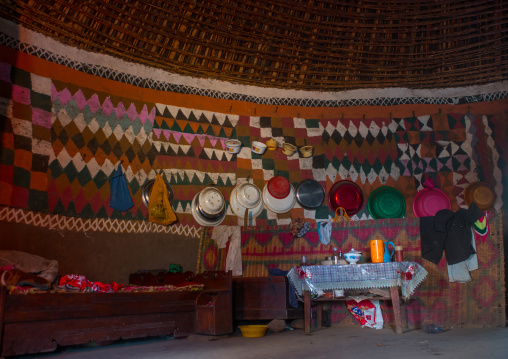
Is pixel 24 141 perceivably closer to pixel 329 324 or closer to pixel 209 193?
pixel 209 193

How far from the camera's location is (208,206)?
5.95 meters

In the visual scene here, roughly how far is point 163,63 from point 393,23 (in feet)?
11.4

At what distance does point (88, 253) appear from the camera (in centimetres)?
520

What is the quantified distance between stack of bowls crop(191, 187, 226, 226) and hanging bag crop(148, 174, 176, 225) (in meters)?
0.34

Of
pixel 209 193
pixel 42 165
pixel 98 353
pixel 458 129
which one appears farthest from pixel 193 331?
pixel 458 129

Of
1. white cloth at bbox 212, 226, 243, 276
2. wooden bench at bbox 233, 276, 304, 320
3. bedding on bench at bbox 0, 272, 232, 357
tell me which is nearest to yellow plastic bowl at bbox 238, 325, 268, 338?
bedding on bench at bbox 0, 272, 232, 357

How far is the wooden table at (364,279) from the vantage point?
14.1 feet

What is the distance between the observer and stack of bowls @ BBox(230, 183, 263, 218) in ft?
20.3

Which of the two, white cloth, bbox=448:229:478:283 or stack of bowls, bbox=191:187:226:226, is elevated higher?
stack of bowls, bbox=191:187:226:226

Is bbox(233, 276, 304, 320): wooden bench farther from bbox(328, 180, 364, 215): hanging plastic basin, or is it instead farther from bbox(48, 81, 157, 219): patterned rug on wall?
bbox(328, 180, 364, 215): hanging plastic basin

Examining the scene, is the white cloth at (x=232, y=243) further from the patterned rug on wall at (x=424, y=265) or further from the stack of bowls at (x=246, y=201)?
the stack of bowls at (x=246, y=201)

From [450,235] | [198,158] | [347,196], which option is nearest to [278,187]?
[347,196]

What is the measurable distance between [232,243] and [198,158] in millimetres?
1293

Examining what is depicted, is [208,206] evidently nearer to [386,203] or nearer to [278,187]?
[278,187]
